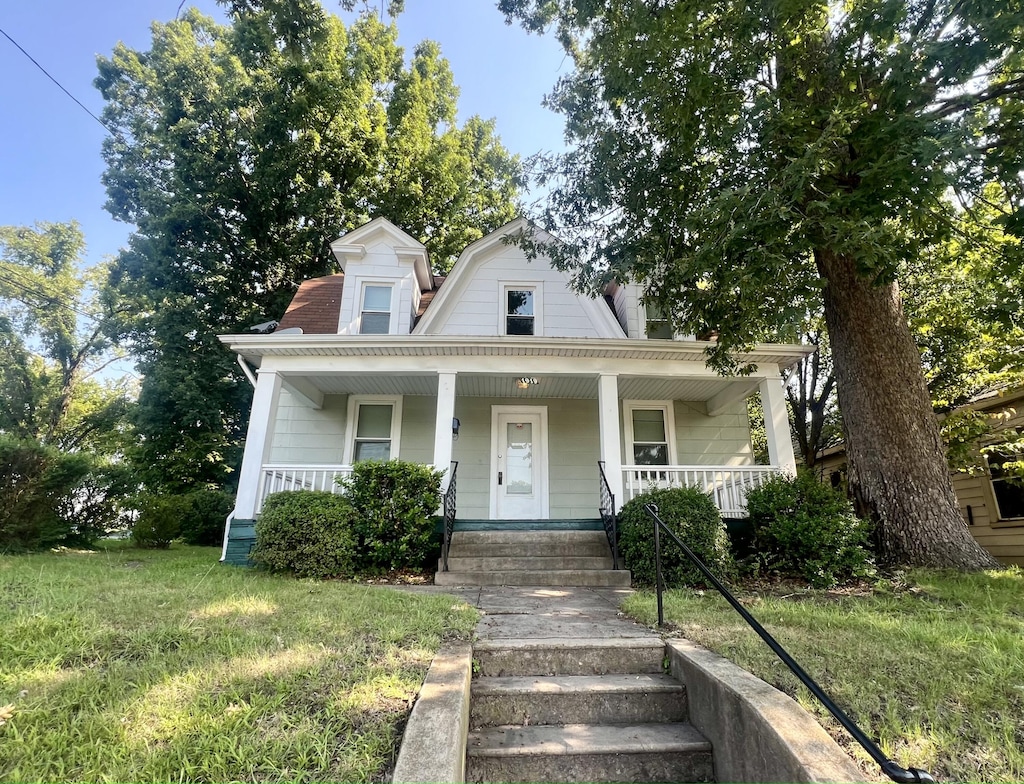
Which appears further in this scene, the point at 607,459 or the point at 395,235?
the point at 395,235

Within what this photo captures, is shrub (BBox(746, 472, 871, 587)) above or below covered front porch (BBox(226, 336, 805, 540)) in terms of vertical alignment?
below

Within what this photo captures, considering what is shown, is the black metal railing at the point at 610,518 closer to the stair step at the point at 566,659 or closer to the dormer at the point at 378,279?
the stair step at the point at 566,659

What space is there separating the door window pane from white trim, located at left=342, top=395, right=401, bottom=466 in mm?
2233

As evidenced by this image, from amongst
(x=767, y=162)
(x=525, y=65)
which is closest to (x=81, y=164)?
(x=525, y=65)

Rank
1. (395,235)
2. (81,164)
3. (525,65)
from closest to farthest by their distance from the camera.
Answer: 1. (525,65)
2. (395,235)
3. (81,164)

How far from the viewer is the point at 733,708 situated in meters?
2.21

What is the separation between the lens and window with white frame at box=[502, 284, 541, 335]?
377 inches

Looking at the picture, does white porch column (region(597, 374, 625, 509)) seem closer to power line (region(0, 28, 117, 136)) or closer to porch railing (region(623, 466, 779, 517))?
porch railing (region(623, 466, 779, 517))

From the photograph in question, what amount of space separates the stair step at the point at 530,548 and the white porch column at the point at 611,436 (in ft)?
2.45

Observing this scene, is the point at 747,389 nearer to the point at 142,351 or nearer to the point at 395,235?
the point at 395,235

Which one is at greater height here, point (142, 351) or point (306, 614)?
point (142, 351)

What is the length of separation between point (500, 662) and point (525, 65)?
969cm

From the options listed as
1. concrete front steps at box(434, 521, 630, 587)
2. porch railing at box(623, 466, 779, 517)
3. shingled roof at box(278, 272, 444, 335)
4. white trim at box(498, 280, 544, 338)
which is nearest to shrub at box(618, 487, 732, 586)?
concrete front steps at box(434, 521, 630, 587)

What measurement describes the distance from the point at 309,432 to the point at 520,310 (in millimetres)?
4961
